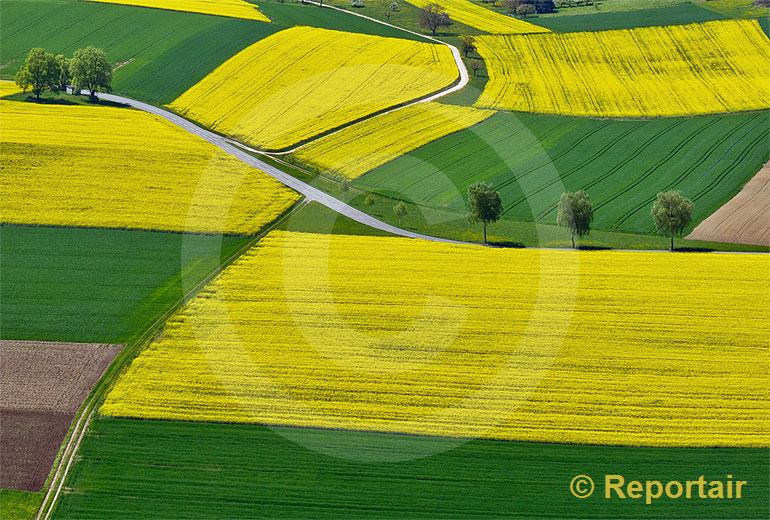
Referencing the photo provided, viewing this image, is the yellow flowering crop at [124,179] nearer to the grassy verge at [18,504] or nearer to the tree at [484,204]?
the tree at [484,204]

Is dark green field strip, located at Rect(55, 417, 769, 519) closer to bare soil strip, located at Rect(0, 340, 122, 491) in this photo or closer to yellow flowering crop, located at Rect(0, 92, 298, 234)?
bare soil strip, located at Rect(0, 340, 122, 491)

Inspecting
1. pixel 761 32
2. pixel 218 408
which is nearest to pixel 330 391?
pixel 218 408

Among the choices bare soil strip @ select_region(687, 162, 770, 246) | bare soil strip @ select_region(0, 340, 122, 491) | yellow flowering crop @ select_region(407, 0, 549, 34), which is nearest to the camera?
bare soil strip @ select_region(0, 340, 122, 491)

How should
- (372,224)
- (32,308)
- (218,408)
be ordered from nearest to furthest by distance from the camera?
(218,408) < (32,308) < (372,224)

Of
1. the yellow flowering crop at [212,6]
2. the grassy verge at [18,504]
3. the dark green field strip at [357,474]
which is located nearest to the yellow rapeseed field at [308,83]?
the yellow flowering crop at [212,6]

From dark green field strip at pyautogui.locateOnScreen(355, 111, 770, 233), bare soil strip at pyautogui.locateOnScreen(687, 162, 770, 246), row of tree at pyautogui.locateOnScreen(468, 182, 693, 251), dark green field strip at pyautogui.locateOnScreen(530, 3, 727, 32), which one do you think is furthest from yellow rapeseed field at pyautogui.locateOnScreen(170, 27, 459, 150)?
A: bare soil strip at pyautogui.locateOnScreen(687, 162, 770, 246)

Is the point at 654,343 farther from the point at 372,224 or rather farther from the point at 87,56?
the point at 87,56

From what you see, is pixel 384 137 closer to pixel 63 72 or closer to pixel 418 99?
pixel 418 99
